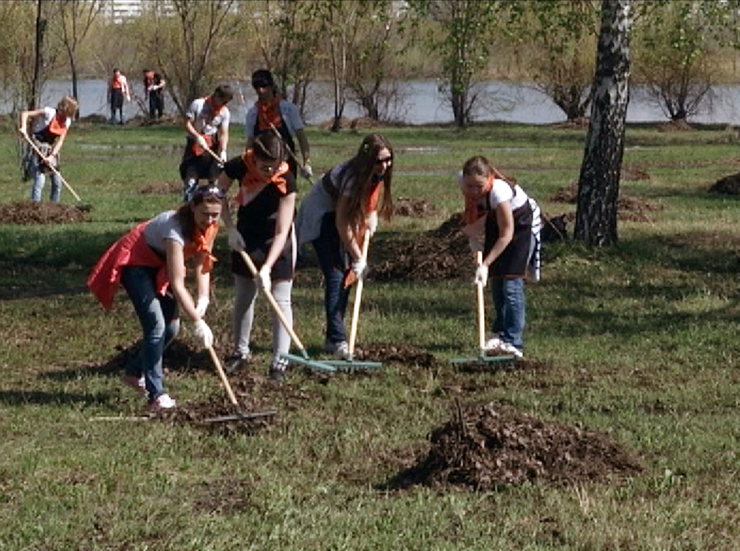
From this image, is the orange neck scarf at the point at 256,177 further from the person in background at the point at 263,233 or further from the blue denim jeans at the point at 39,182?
the blue denim jeans at the point at 39,182

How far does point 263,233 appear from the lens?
9.65m

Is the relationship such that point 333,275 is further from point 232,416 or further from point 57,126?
point 57,126

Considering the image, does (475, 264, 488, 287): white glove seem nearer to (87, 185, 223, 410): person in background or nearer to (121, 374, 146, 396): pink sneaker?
(87, 185, 223, 410): person in background

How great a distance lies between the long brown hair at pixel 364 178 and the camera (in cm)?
985

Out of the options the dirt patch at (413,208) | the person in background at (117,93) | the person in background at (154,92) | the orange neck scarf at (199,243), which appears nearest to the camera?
the orange neck scarf at (199,243)

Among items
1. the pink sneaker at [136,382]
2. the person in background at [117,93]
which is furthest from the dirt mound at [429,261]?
the person in background at [117,93]

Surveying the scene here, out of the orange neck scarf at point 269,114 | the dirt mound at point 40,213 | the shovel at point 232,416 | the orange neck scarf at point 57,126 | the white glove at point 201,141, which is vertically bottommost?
the dirt mound at point 40,213

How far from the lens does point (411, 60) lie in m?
54.6

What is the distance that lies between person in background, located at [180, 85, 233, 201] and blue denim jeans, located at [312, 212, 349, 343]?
619 centimetres

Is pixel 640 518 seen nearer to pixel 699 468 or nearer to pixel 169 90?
pixel 699 468

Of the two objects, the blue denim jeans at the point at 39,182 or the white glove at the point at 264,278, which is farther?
the blue denim jeans at the point at 39,182

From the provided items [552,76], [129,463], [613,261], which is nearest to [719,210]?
[613,261]

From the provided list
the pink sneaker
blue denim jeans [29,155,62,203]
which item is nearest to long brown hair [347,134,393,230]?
the pink sneaker

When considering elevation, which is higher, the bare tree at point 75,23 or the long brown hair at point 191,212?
the bare tree at point 75,23
